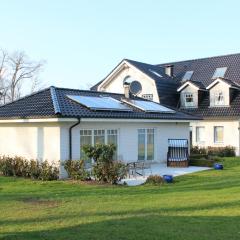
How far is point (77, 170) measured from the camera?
58.3ft

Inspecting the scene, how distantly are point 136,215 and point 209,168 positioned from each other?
47.6 ft

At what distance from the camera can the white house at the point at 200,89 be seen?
34.8m

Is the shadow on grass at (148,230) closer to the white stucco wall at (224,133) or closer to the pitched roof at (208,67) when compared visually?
the white stucco wall at (224,133)

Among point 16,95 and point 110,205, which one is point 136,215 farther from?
point 16,95

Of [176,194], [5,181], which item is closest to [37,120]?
[5,181]


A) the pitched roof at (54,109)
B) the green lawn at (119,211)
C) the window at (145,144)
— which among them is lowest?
the green lawn at (119,211)

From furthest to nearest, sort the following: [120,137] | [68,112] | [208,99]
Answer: [208,99], [120,137], [68,112]

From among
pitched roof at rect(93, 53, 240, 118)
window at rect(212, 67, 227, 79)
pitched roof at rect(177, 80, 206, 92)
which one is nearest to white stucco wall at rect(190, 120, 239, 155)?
pitched roof at rect(93, 53, 240, 118)

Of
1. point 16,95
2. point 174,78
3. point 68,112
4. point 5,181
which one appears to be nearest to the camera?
point 5,181

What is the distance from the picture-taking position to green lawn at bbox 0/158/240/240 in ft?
26.5

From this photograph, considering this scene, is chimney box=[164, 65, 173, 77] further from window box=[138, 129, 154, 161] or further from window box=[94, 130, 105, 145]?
window box=[94, 130, 105, 145]

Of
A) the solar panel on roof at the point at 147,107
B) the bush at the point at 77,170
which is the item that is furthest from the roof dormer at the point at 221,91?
the bush at the point at 77,170

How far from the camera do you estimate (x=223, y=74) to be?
39.6 m

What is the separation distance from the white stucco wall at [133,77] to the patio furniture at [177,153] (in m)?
12.7
